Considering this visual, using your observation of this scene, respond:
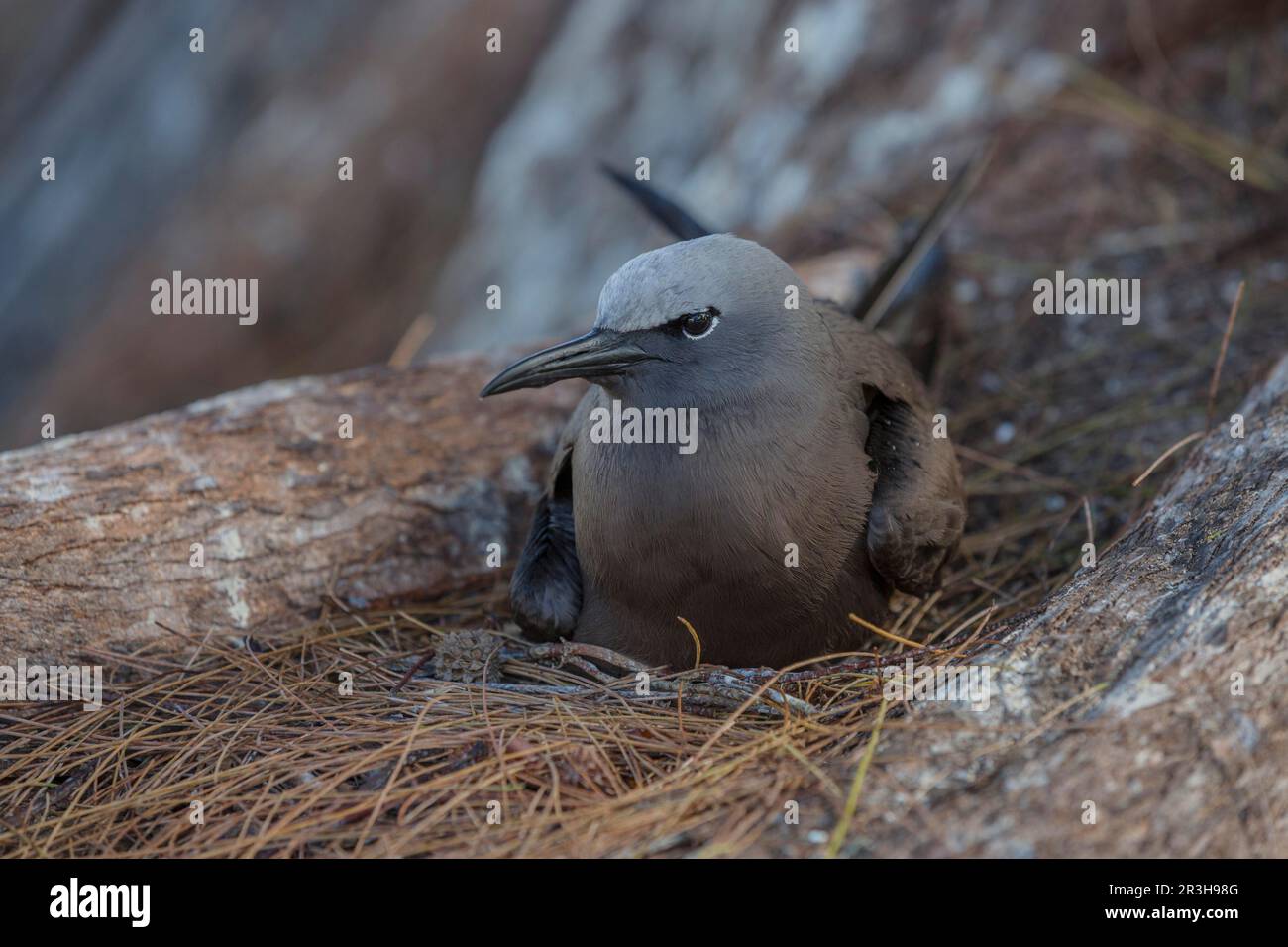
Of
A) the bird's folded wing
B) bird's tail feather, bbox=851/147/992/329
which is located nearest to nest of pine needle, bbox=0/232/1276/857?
the bird's folded wing

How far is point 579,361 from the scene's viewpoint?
292cm

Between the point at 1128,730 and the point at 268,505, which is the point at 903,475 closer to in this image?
the point at 1128,730

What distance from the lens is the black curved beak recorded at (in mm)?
2930

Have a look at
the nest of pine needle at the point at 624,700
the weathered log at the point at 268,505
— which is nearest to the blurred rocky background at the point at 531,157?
the nest of pine needle at the point at 624,700

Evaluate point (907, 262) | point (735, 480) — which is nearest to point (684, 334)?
point (735, 480)

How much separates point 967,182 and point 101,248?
6.66m

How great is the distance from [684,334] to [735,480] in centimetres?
40

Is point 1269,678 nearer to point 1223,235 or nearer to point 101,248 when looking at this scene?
point 1223,235

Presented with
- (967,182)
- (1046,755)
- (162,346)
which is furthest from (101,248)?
(1046,755)

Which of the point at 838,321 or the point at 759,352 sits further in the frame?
the point at 838,321

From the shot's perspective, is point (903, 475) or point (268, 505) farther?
point (268, 505)

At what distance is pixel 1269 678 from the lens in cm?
226

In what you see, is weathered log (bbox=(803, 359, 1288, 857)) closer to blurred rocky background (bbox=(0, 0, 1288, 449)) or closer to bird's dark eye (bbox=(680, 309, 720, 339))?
bird's dark eye (bbox=(680, 309, 720, 339))

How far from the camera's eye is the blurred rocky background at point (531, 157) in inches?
210
